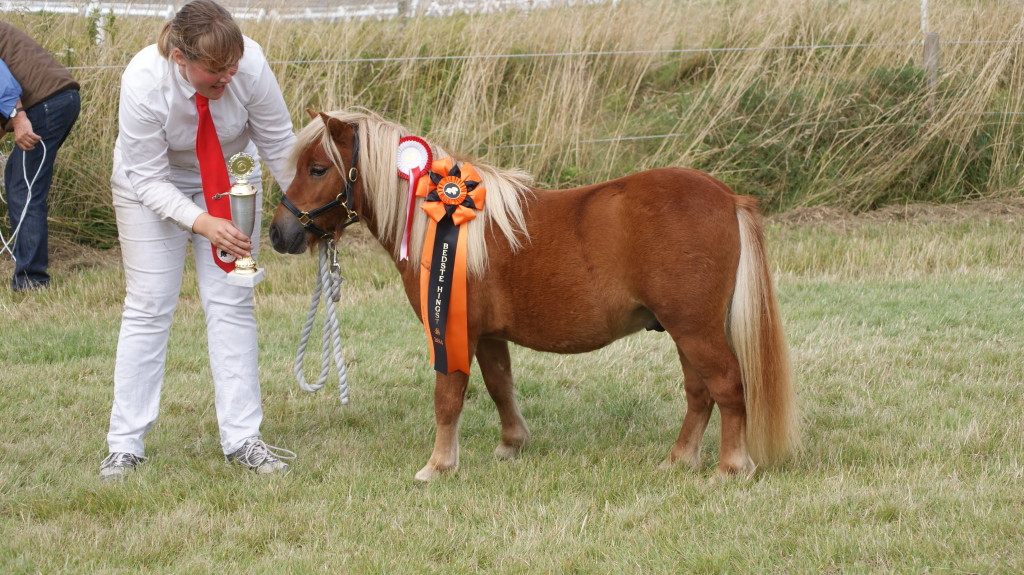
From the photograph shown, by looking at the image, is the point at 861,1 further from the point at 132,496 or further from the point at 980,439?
the point at 132,496

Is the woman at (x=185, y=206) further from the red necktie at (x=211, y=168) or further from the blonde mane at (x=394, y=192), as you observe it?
the blonde mane at (x=394, y=192)

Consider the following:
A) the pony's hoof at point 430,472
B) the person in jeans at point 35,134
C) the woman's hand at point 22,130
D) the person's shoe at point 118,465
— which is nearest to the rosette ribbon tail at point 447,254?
the pony's hoof at point 430,472

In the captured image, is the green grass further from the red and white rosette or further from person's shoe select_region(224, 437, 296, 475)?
the red and white rosette

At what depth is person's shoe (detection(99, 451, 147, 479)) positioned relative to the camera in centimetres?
418

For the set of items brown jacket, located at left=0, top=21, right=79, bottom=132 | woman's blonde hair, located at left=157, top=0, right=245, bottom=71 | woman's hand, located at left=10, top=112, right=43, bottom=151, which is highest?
woman's blonde hair, located at left=157, top=0, right=245, bottom=71

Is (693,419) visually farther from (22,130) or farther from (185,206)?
(22,130)

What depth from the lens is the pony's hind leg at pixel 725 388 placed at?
12.5 ft

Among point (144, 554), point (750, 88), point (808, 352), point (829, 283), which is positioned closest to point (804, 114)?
point (750, 88)

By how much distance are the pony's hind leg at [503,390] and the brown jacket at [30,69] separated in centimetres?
488

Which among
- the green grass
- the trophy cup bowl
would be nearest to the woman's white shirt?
the trophy cup bowl

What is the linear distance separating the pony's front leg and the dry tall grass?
5.39 meters

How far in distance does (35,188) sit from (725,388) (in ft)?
20.2

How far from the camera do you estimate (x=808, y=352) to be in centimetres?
575

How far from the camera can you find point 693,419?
4.16 m
